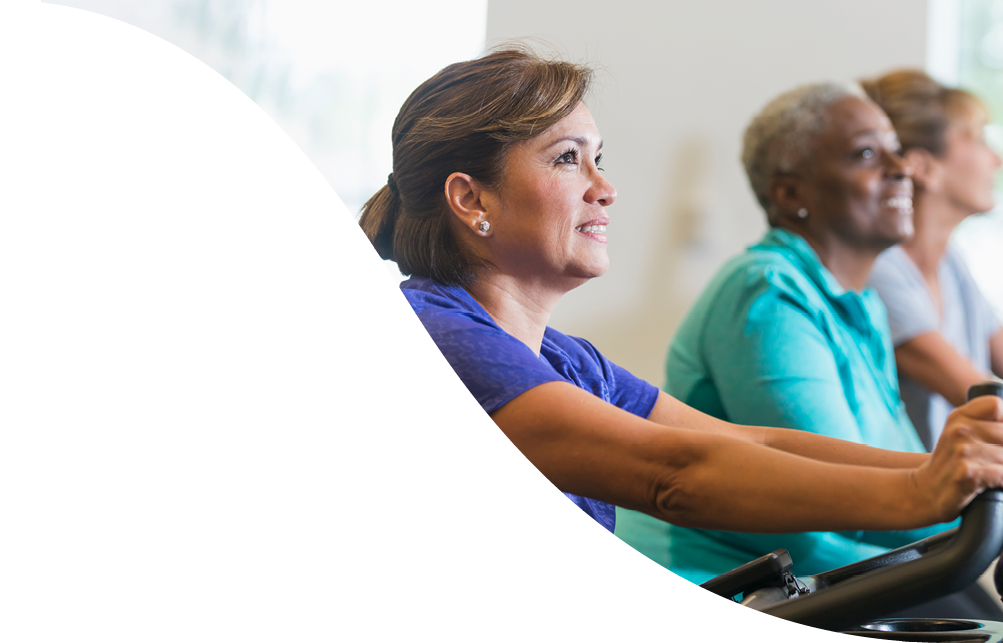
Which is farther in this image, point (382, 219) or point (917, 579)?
point (382, 219)

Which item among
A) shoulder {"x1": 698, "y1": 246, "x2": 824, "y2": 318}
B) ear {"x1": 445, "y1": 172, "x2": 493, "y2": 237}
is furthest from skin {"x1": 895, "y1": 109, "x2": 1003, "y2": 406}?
ear {"x1": 445, "y1": 172, "x2": 493, "y2": 237}

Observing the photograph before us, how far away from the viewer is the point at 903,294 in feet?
2.16

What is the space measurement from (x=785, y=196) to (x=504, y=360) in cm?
28

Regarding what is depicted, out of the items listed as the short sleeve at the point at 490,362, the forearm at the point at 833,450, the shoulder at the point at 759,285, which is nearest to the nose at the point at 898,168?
the shoulder at the point at 759,285

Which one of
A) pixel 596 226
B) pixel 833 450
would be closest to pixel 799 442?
pixel 833 450

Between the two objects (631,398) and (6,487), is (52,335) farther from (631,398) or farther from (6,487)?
(631,398)

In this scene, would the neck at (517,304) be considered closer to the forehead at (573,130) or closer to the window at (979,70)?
the forehead at (573,130)

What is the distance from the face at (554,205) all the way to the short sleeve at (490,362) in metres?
0.06

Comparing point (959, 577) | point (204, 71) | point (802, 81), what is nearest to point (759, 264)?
point (802, 81)

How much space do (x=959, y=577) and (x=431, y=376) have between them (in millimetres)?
433

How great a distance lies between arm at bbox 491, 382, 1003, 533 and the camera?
0.57 metres

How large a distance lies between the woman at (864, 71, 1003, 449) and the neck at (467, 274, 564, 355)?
0.29 m

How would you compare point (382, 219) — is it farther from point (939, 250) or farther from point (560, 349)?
point (939, 250)

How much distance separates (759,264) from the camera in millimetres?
653
